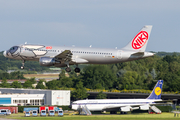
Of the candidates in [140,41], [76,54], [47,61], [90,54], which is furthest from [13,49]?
[140,41]

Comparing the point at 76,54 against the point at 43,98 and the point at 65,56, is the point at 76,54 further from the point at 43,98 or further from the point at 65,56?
the point at 43,98

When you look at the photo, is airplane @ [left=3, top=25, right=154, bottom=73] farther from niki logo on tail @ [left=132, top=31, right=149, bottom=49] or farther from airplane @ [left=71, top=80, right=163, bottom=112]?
airplane @ [left=71, top=80, right=163, bottom=112]

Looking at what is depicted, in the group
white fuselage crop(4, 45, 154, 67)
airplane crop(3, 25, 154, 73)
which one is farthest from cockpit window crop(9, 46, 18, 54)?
white fuselage crop(4, 45, 154, 67)

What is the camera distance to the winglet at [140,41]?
283ft

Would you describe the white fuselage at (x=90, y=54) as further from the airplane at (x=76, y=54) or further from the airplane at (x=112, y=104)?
the airplane at (x=112, y=104)

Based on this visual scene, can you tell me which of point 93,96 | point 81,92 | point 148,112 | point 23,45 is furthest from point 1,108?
point 93,96

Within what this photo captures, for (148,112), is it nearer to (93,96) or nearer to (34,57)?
(34,57)

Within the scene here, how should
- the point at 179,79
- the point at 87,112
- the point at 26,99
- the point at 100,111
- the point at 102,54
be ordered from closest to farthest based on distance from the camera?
the point at 102,54, the point at 87,112, the point at 100,111, the point at 26,99, the point at 179,79

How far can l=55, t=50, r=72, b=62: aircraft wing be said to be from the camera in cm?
8165

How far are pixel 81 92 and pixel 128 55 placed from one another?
95940mm

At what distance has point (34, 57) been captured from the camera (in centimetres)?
8488

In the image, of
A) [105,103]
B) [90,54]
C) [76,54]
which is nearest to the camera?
[90,54]

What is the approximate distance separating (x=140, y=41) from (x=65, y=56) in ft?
53.6

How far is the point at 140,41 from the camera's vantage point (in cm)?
8719
